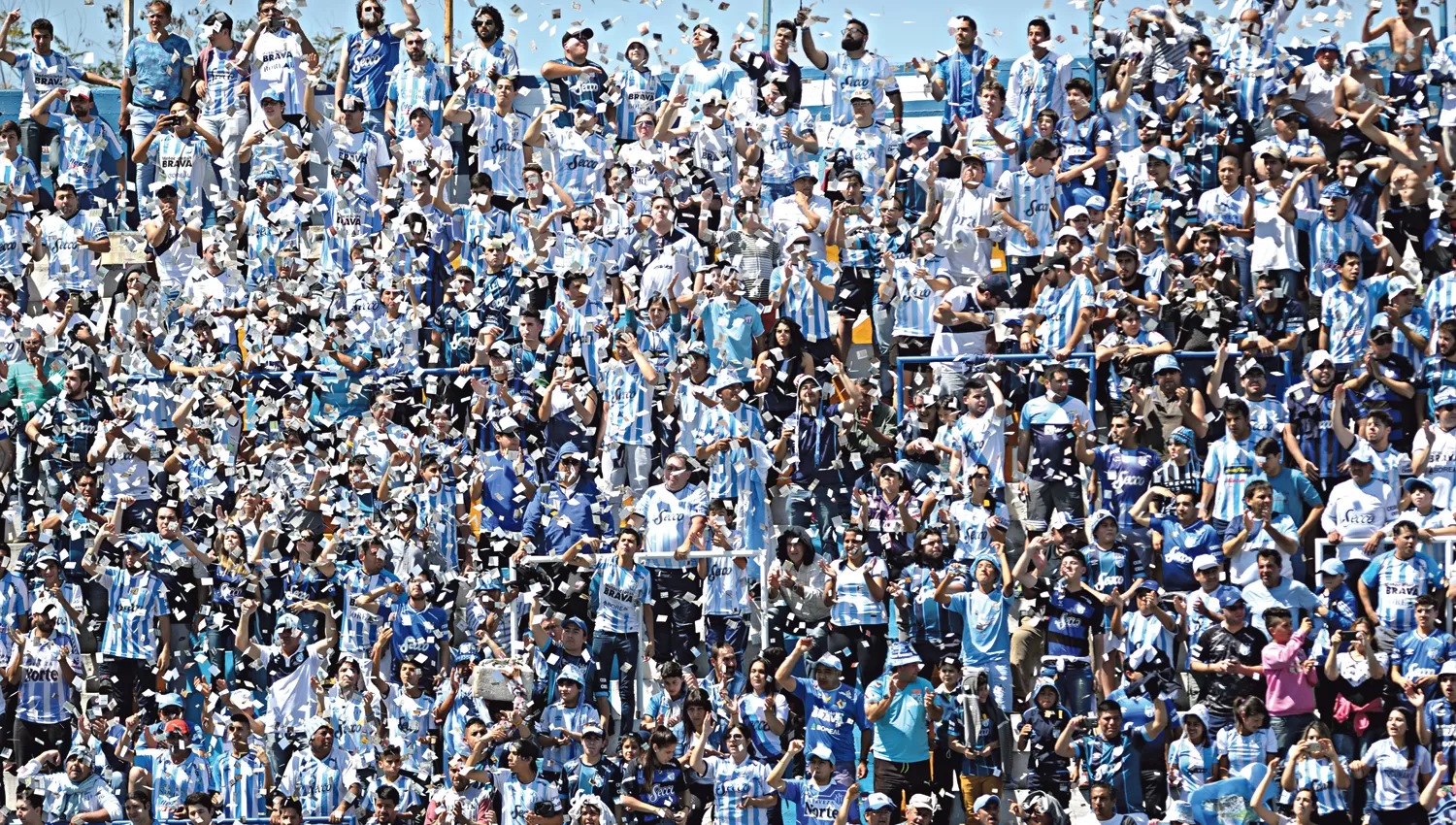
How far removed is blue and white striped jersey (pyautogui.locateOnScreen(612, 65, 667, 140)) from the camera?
20922 mm

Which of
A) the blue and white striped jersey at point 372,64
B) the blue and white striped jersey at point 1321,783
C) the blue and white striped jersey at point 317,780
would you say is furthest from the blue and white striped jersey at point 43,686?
the blue and white striped jersey at point 1321,783

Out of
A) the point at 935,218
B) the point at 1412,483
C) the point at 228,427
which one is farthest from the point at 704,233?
the point at 1412,483

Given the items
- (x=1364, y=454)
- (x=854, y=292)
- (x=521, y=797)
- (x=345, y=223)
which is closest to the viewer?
(x=521, y=797)

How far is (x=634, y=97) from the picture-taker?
21.0 meters

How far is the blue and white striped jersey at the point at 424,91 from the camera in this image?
21.0 m

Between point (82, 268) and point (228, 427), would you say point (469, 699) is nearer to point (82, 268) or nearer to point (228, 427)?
point (228, 427)

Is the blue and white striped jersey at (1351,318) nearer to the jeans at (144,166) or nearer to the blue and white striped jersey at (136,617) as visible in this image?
the blue and white striped jersey at (136,617)

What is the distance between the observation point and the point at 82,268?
69.1ft

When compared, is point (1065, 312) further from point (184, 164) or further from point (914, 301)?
point (184, 164)

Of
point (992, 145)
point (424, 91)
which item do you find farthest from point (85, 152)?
point (992, 145)

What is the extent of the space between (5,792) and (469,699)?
11.0 ft

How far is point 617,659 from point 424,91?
5.12m

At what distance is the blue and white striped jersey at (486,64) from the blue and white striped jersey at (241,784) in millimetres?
5527

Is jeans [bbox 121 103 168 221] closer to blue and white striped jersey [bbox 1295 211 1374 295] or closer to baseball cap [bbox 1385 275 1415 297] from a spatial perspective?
blue and white striped jersey [bbox 1295 211 1374 295]
